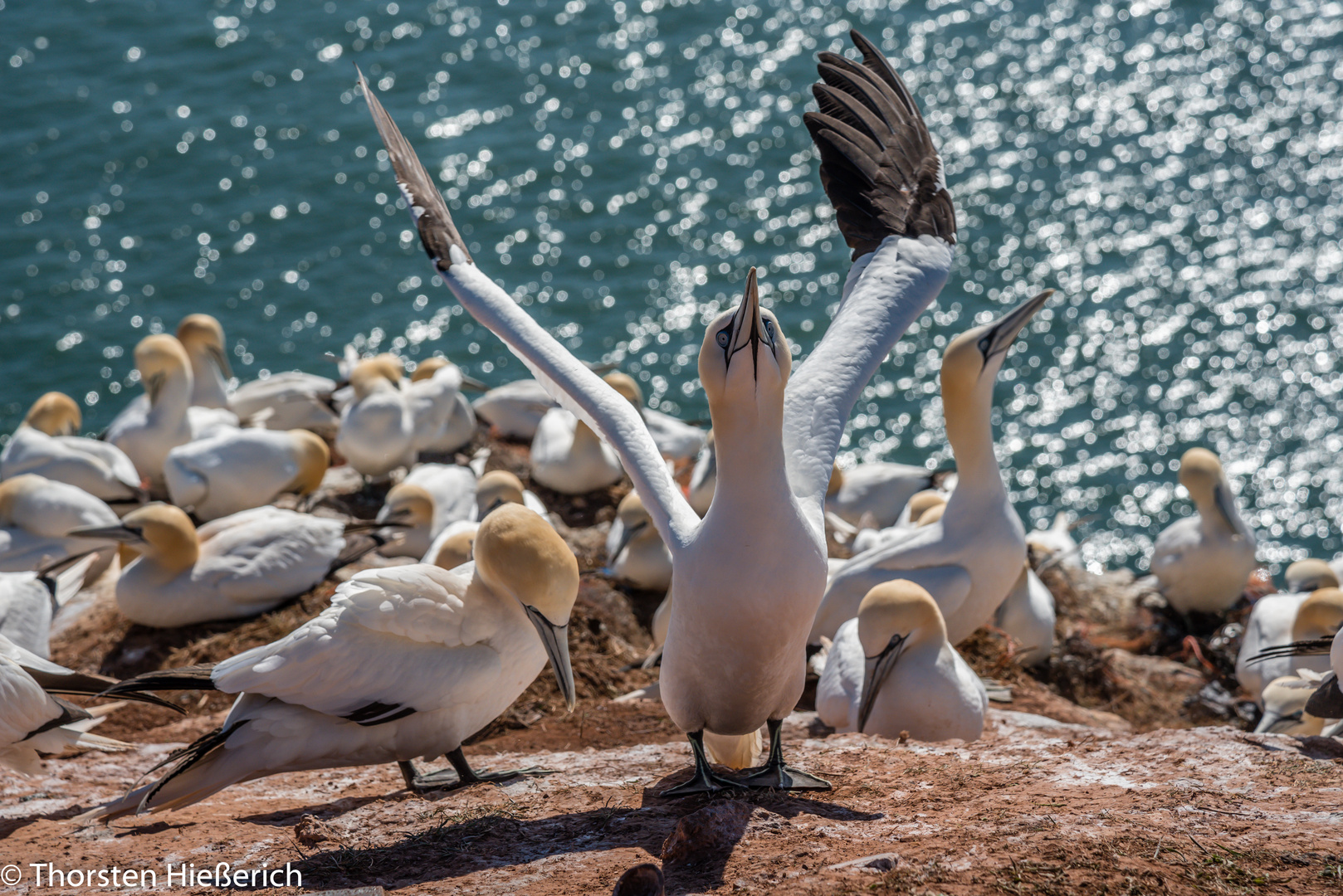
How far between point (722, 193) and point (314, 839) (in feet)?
41.7

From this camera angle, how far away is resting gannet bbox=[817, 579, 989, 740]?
495cm

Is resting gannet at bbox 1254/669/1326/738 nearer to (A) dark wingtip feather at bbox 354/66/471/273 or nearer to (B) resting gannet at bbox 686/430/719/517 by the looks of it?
(B) resting gannet at bbox 686/430/719/517

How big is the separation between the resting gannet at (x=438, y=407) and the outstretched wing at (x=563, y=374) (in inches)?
161

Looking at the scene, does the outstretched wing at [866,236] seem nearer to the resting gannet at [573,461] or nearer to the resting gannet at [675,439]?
the resting gannet at [573,461]

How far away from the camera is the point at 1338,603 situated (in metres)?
6.04

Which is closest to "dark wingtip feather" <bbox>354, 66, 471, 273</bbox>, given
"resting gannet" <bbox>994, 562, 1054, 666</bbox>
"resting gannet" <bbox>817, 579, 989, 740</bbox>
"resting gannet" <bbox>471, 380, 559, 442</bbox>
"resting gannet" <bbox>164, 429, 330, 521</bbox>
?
"resting gannet" <bbox>817, 579, 989, 740</bbox>

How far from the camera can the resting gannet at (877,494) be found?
30.2ft

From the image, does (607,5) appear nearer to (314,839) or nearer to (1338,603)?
(1338,603)

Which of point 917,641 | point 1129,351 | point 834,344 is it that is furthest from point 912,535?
point 1129,351

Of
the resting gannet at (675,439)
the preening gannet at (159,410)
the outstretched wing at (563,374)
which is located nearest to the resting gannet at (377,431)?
the preening gannet at (159,410)

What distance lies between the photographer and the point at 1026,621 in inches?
267

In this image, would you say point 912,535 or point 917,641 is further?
point 912,535

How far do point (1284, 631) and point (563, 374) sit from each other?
4386 millimetres

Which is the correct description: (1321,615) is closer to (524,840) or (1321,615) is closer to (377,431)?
(524,840)
